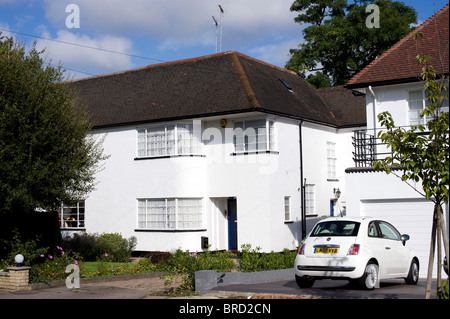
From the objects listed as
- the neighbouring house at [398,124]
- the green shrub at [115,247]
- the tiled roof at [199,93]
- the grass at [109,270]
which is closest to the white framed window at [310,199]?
the tiled roof at [199,93]

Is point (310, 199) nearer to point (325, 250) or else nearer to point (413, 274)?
point (413, 274)

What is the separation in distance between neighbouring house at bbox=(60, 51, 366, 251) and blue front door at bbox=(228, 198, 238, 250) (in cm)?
4

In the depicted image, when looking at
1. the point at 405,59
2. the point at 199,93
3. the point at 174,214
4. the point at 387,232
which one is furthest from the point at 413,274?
the point at 199,93

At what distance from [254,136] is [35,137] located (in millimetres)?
10282

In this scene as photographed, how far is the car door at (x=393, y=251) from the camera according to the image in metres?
13.6

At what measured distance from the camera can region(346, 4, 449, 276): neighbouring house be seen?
1684 cm

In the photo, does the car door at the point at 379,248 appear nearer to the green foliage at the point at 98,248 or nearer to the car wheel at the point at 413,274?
the car wheel at the point at 413,274

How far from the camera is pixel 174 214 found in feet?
81.6

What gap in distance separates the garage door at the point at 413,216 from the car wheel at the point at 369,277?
4.02m

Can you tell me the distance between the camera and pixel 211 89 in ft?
84.1
